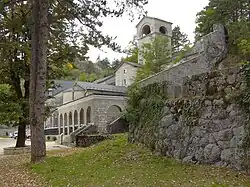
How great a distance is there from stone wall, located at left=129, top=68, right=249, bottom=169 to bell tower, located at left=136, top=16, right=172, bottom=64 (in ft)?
82.6

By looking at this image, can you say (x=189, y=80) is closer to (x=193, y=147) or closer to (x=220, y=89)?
(x=220, y=89)

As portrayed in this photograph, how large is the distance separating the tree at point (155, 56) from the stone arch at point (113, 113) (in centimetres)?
339

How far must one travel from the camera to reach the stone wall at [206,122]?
732 cm

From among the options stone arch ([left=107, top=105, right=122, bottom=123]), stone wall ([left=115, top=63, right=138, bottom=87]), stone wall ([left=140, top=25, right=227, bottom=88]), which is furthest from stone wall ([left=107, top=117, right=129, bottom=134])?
stone wall ([left=115, top=63, right=138, bottom=87])

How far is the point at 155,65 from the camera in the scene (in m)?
28.0

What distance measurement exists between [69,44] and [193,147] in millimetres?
8554

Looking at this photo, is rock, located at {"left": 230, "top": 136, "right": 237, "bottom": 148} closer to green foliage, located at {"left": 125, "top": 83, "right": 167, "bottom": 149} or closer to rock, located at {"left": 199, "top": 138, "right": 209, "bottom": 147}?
rock, located at {"left": 199, "top": 138, "right": 209, "bottom": 147}

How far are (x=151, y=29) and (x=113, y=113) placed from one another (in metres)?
13.7

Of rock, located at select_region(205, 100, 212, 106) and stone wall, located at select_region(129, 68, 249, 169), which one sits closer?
stone wall, located at select_region(129, 68, 249, 169)

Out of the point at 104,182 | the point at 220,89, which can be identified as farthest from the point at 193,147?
the point at 104,182

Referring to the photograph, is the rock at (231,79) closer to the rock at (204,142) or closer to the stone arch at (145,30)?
the rock at (204,142)

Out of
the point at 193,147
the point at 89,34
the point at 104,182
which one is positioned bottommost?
the point at 104,182

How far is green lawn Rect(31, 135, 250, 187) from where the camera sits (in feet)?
20.9

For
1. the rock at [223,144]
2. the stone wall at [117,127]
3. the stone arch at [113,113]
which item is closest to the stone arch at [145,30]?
the stone arch at [113,113]
